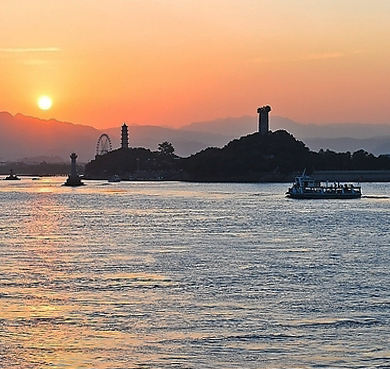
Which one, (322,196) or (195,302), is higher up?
(322,196)

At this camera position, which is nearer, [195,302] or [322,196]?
[195,302]

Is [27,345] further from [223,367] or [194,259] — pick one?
[194,259]

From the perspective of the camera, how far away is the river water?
53.6 ft

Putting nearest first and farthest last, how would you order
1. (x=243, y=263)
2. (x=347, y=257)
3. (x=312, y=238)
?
1. (x=243, y=263)
2. (x=347, y=257)
3. (x=312, y=238)

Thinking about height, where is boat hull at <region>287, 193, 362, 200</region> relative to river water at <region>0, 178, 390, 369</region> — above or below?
above

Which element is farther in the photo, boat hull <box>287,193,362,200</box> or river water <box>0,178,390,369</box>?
boat hull <box>287,193,362,200</box>

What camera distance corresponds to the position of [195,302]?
21.4 m

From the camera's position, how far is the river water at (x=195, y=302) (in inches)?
643

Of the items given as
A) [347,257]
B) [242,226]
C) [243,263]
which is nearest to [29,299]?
[243,263]

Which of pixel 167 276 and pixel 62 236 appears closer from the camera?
pixel 167 276

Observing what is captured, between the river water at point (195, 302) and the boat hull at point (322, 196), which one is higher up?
the boat hull at point (322, 196)

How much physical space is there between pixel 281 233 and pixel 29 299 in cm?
2380

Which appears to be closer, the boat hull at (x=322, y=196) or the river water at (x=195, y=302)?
the river water at (x=195, y=302)

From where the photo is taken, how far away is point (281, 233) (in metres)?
43.9
